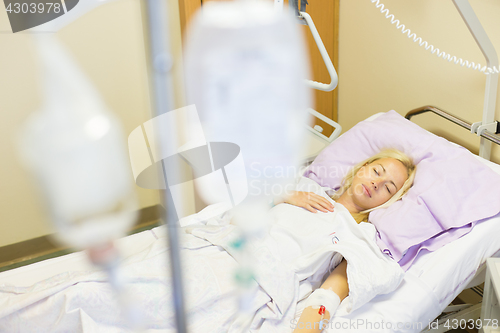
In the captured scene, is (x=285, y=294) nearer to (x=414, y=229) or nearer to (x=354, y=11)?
(x=414, y=229)

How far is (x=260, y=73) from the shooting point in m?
1.15

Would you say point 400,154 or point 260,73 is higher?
point 260,73

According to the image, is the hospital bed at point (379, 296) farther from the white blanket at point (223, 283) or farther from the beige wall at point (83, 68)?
the beige wall at point (83, 68)

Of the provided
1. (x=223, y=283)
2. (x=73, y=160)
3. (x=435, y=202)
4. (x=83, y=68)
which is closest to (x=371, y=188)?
(x=435, y=202)

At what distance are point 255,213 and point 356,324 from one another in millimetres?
393

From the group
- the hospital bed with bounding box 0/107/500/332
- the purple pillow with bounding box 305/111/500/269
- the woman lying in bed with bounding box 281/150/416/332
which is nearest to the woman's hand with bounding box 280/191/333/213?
the woman lying in bed with bounding box 281/150/416/332

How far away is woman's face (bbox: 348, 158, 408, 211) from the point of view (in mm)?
952

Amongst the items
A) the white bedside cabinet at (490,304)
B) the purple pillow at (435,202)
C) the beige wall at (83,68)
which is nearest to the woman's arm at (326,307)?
the purple pillow at (435,202)

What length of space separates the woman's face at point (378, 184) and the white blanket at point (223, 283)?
8 centimetres

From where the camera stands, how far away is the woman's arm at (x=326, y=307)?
2.14 ft

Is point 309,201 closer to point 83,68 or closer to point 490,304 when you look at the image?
point 490,304

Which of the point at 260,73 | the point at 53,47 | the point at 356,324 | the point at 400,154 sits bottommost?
the point at 356,324

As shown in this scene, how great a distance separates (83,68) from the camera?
0.97m

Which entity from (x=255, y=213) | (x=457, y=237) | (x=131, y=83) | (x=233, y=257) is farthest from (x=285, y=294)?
(x=131, y=83)
